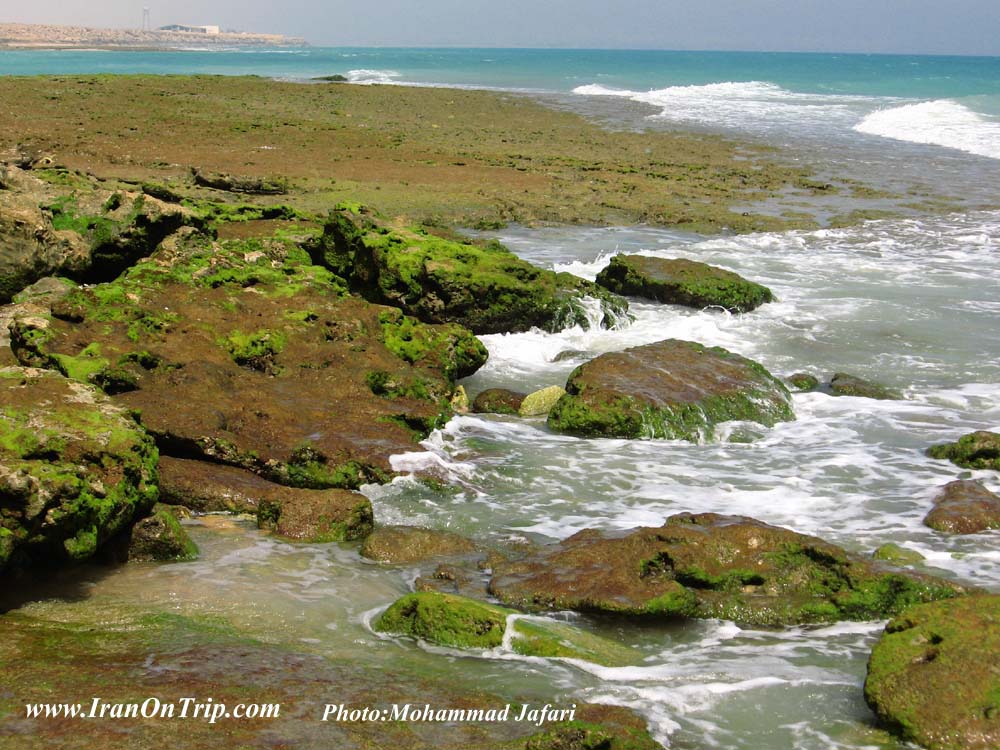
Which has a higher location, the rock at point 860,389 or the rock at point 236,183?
the rock at point 236,183

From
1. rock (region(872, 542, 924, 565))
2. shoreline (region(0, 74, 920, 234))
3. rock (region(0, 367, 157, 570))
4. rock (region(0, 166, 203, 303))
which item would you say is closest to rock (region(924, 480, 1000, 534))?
rock (region(872, 542, 924, 565))

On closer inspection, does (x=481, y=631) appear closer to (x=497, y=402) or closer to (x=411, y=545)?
(x=411, y=545)

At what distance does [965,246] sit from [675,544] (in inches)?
593

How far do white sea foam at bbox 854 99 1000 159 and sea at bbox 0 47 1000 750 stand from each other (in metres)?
18.4

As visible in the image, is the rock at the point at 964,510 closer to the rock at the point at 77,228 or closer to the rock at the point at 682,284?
the rock at the point at 682,284

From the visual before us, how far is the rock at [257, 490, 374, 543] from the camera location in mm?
6945

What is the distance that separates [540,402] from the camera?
395 inches

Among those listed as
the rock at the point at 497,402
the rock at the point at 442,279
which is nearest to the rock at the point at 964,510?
the rock at the point at 497,402

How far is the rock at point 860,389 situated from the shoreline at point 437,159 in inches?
363

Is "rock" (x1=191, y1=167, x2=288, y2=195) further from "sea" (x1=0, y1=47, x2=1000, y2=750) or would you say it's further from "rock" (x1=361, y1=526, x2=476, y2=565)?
"rock" (x1=361, y1=526, x2=476, y2=565)

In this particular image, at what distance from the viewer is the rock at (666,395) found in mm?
9344

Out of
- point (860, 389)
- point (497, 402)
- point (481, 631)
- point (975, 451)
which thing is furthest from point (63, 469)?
point (860, 389)

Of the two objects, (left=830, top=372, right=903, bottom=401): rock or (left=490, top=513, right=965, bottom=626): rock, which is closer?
(left=490, top=513, right=965, bottom=626): rock

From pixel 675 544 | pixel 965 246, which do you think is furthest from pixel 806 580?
pixel 965 246
